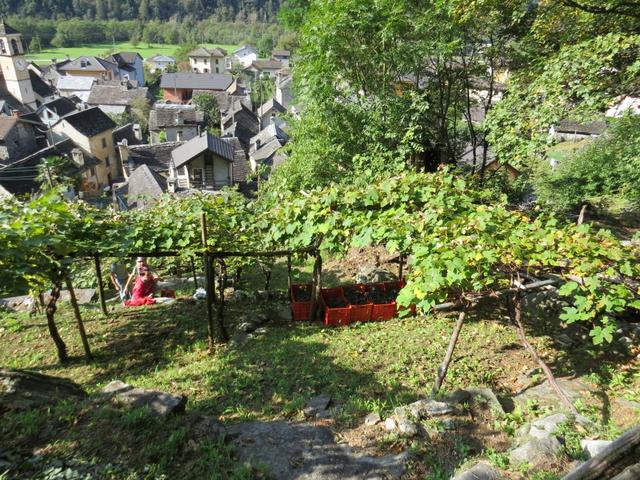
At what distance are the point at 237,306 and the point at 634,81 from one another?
924 centimetres

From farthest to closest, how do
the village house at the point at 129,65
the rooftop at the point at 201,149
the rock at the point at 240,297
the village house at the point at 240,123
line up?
the village house at the point at 129,65
the village house at the point at 240,123
the rooftop at the point at 201,149
the rock at the point at 240,297

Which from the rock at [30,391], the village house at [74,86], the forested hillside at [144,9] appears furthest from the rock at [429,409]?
the forested hillside at [144,9]

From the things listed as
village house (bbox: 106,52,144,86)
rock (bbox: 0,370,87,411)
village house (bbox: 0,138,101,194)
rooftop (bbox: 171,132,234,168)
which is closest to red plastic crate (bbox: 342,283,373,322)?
rock (bbox: 0,370,87,411)

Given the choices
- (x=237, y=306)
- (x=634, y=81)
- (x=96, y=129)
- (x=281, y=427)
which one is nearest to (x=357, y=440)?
(x=281, y=427)

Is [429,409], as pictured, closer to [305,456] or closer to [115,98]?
[305,456]

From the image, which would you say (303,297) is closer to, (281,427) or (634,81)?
(281,427)

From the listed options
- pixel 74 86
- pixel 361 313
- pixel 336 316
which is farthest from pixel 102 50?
pixel 361 313

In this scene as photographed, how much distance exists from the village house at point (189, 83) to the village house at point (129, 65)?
17368 mm

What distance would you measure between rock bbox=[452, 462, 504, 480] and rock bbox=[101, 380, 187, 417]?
2813 mm

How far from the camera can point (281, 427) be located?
14.8 feet

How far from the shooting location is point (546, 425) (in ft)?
14.0

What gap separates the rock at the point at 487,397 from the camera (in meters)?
4.71

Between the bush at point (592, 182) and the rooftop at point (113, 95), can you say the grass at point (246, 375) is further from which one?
the rooftop at point (113, 95)

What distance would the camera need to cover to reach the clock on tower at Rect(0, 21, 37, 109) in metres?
50.6
